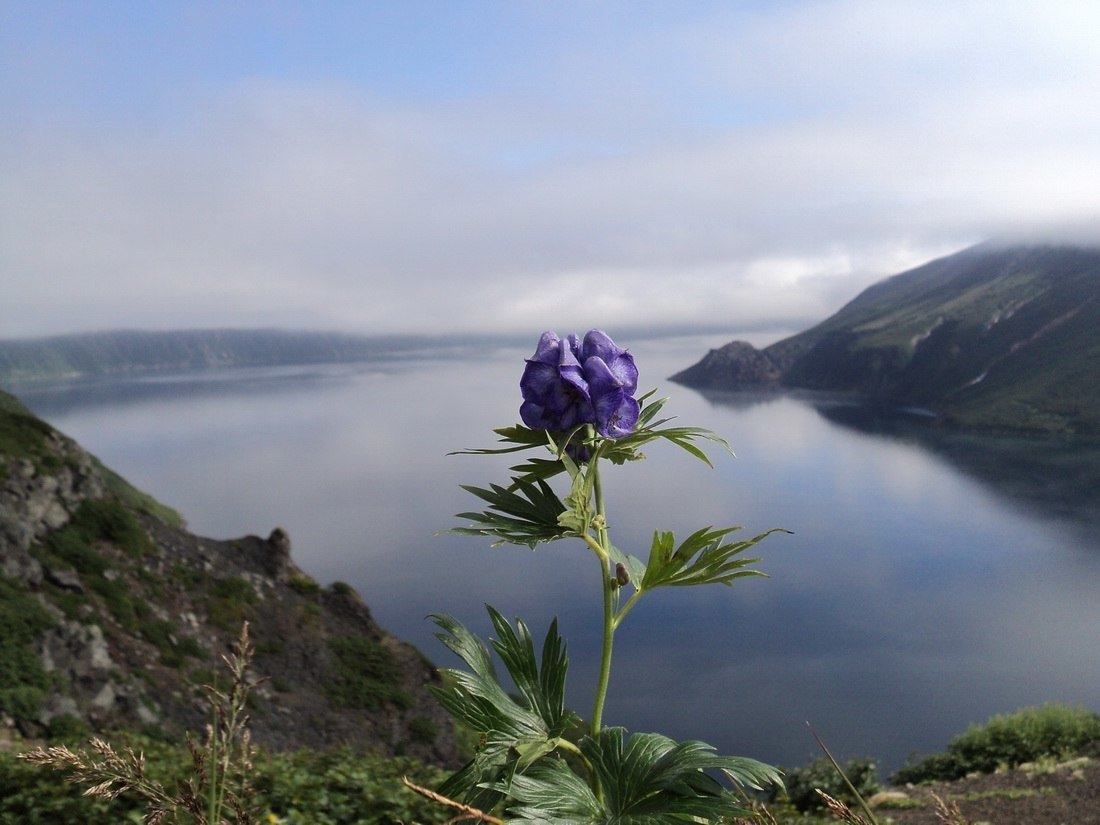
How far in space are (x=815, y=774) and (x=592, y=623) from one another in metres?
48.1

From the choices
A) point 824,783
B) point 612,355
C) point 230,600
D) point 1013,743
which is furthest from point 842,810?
point 230,600

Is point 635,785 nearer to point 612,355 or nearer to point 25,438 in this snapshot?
point 612,355

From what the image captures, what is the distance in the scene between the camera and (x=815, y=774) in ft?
57.1

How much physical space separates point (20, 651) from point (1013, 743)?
86.8 ft

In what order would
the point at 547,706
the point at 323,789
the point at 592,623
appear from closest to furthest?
the point at 547,706 < the point at 323,789 < the point at 592,623

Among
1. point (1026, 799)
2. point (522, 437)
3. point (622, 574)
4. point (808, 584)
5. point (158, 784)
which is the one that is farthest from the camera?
point (808, 584)

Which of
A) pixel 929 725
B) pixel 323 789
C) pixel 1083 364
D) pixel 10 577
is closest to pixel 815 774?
pixel 323 789

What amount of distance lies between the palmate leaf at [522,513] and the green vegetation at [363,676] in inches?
1188

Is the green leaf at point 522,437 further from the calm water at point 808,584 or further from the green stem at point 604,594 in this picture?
the calm water at point 808,584

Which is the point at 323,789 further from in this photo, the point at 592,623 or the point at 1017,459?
the point at 1017,459

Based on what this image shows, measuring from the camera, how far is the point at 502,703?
1.85 m

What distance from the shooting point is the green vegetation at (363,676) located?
29.6 m

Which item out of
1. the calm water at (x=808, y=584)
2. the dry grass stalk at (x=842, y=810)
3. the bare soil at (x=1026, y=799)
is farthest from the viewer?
the calm water at (x=808, y=584)

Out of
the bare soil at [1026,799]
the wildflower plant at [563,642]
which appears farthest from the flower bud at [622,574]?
the bare soil at [1026,799]
